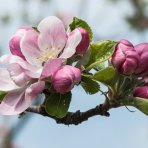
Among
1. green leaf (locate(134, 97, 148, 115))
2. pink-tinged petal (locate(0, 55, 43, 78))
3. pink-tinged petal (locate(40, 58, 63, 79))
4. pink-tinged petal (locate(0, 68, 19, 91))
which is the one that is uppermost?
pink-tinged petal (locate(40, 58, 63, 79))

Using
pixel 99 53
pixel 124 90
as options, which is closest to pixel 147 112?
pixel 124 90

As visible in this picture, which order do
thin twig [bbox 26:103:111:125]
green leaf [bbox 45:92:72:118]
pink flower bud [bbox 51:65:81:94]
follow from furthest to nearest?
thin twig [bbox 26:103:111:125]
green leaf [bbox 45:92:72:118]
pink flower bud [bbox 51:65:81:94]

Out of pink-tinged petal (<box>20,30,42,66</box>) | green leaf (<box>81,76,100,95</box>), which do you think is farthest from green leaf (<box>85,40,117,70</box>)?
pink-tinged petal (<box>20,30,42,66</box>)

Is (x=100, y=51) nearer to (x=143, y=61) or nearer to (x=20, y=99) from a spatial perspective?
(x=143, y=61)

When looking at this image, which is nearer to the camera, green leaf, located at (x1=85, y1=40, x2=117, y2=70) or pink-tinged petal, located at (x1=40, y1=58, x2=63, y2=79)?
pink-tinged petal, located at (x1=40, y1=58, x2=63, y2=79)

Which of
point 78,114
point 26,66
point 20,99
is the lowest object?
point 78,114

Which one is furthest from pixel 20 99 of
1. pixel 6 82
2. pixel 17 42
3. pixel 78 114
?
pixel 78 114

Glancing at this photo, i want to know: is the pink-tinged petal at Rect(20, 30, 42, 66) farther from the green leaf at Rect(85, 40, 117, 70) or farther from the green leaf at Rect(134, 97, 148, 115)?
the green leaf at Rect(134, 97, 148, 115)

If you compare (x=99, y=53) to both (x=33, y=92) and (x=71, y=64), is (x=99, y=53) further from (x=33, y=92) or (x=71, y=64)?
(x=33, y=92)
